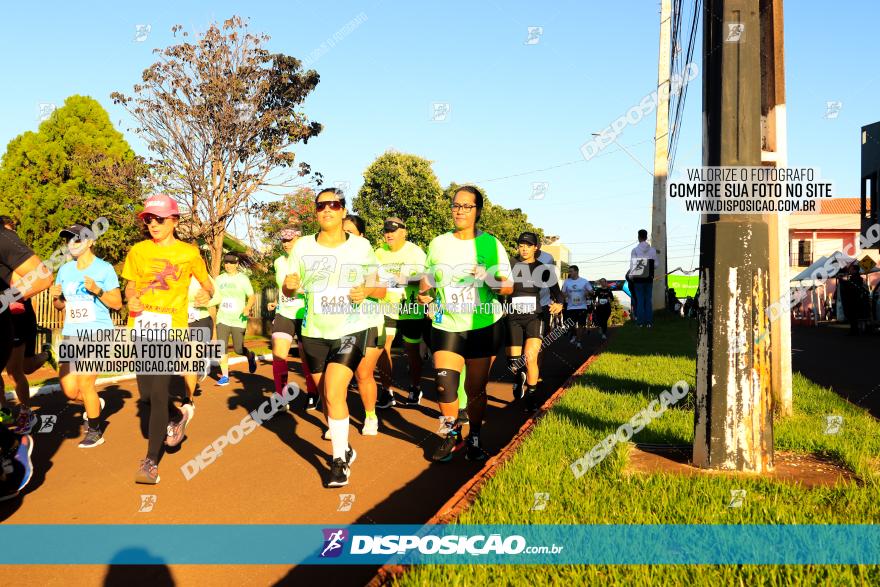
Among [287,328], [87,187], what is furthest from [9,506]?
[87,187]

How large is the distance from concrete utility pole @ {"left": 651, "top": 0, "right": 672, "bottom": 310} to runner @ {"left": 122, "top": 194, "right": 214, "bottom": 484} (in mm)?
21637

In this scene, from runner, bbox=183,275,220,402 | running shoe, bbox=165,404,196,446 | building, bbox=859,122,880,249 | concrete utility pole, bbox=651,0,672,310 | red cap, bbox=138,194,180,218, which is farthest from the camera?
building, bbox=859,122,880,249

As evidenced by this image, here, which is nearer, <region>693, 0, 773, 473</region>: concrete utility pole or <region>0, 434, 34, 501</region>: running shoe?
<region>693, 0, 773, 473</region>: concrete utility pole

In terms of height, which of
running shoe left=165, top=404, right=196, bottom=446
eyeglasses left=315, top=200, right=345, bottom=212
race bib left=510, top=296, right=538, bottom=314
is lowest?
running shoe left=165, top=404, right=196, bottom=446

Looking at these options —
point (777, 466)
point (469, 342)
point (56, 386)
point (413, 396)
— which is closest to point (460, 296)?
point (469, 342)

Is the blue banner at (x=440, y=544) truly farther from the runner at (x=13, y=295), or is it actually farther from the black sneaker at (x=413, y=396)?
the black sneaker at (x=413, y=396)

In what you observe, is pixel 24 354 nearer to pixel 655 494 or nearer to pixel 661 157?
pixel 655 494

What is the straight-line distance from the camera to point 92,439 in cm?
716

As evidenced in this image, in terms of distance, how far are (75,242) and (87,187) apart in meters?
20.5

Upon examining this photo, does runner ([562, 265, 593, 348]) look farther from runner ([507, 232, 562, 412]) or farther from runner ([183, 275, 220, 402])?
runner ([183, 275, 220, 402])

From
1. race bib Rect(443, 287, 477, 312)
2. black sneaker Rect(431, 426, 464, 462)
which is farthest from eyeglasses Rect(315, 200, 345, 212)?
black sneaker Rect(431, 426, 464, 462)

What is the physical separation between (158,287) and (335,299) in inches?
59.7

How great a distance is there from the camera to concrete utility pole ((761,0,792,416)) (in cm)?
689

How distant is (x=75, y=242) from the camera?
6977 mm
